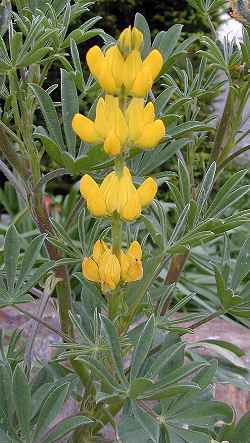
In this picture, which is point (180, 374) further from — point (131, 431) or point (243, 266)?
point (243, 266)

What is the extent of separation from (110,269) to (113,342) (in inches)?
3.2

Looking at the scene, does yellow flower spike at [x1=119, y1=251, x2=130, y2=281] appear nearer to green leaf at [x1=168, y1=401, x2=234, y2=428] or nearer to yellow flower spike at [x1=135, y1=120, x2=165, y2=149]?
yellow flower spike at [x1=135, y1=120, x2=165, y2=149]

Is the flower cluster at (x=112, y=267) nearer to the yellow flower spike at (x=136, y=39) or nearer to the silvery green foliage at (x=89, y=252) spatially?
the silvery green foliage at (x=89, y=252)

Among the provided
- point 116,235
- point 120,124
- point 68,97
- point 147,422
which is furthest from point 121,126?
point 147,422

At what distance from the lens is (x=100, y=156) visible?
0.73m

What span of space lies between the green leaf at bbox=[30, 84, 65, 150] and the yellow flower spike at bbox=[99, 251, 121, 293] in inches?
7.5

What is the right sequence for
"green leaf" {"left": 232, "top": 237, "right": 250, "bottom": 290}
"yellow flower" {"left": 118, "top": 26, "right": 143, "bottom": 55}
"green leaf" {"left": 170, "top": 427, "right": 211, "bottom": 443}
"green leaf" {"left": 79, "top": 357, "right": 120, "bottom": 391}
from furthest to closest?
"green leaf" {"left": 232, "top": 237, "right": 250, "bottom": 290}
"green leaf" {"left": 170, "top": 427, "right": 211, "bottom": 443}
"green leaf" {"left": 79, "top": 357, "right": 120, "bottom": 391}
"yellow flower" {"left": 118, "top": 26, "right": 143, "bottom": 55}

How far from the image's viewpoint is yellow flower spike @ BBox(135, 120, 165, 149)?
0.61 metres

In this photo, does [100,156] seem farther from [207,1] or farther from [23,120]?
[207,1]

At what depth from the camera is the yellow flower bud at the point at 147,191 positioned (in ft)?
2.09

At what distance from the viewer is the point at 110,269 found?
0.65 m

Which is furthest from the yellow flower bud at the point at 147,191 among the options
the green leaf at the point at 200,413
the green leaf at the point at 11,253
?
the green leaf at the point at 200,413

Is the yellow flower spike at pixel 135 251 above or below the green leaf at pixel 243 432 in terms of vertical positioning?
above

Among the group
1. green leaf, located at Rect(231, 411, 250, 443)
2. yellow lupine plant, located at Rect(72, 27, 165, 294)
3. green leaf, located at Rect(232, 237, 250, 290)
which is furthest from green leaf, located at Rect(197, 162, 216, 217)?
green leaf, located at Rect(231, 411, 250, 443)
